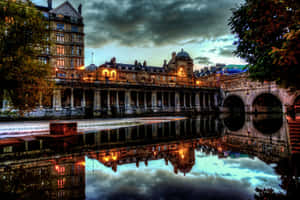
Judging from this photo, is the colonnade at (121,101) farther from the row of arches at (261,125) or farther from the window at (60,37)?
the row of arches at (261,125)

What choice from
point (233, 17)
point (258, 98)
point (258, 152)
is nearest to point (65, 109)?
point (233, 17)

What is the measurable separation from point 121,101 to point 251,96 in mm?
34643

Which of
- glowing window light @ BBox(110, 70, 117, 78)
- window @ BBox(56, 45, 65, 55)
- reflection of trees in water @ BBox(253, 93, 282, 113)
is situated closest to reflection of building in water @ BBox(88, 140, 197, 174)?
reflection of trees in water @ BBox(253, 93, 282, 113)

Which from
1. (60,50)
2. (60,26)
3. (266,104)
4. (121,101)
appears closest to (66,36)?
(60,26)

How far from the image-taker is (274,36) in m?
10.1

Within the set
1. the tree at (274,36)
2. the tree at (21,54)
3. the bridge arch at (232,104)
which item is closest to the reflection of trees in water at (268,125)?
the tree at (274,36)

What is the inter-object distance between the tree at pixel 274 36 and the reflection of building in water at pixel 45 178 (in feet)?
18.3

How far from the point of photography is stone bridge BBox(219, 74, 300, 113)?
4275 cm

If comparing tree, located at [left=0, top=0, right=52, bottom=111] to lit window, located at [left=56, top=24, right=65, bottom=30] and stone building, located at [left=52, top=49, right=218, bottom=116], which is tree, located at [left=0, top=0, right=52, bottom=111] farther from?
lit window, located at [left=56, top=24, right=65, bottom=30]

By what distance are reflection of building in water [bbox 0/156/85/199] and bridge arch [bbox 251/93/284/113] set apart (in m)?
51.9

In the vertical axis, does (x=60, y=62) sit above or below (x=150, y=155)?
above

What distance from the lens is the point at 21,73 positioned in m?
10.8

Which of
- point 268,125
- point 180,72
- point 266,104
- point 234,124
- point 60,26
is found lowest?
point 234,124

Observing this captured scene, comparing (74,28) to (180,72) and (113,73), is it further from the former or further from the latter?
(180,72)
